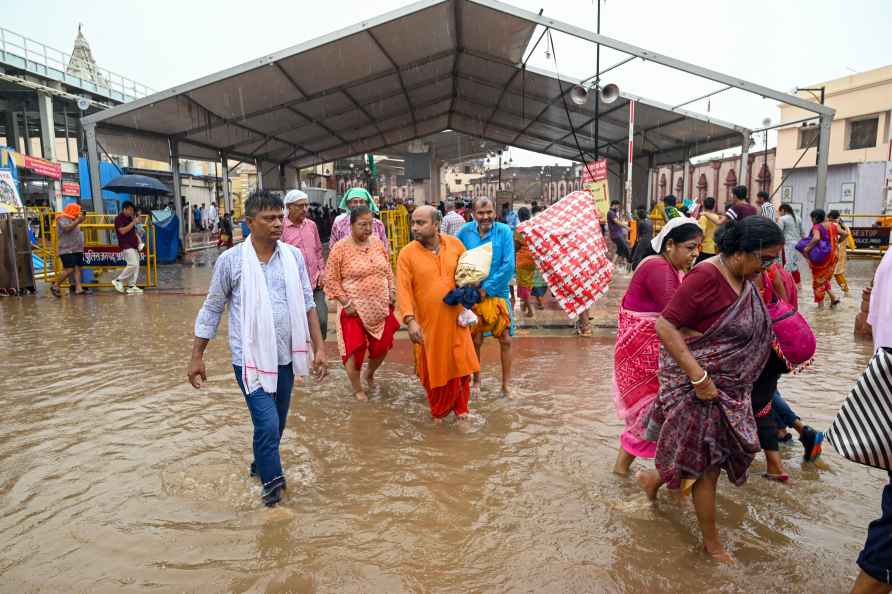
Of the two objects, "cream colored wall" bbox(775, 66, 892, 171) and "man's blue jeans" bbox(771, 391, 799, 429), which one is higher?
"cream colored wall" bbox(775, 66, 892, 171)

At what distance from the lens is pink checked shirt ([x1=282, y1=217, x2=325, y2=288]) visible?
548 cm

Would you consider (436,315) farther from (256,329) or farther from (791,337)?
(791,337)

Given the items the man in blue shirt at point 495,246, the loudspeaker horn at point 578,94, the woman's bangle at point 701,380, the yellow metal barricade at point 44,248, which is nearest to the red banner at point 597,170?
the loudspeaker horn at point 578,94

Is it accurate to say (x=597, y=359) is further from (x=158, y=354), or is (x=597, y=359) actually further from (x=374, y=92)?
(x=374, y=92)

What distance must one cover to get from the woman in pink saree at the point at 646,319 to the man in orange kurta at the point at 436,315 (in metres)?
1.23

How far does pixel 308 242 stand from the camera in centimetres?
556

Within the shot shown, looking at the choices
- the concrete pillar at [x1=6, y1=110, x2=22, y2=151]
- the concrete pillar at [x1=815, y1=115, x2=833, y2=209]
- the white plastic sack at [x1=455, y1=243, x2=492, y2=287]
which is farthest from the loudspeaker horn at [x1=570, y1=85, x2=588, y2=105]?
the concrete pillar at [x1=6, y1=110, x2=22, y2=151]

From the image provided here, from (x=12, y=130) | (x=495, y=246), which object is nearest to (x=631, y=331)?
(x=495, y=246)

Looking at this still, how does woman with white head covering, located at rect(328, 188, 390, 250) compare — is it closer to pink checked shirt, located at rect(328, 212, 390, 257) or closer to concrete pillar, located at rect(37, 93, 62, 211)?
pink checked shirt, located at rect(328, 212, 390, 257)

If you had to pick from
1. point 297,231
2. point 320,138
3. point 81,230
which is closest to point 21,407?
point 297,231

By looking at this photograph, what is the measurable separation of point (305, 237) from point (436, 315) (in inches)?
78.3

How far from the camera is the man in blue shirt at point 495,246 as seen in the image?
4.59 meters

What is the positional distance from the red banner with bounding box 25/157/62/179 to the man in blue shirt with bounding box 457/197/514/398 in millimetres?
21662

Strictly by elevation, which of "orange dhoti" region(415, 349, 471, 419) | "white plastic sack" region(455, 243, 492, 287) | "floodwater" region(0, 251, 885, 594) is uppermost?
"white plastic sack" region(455, 243, 492, 287)
